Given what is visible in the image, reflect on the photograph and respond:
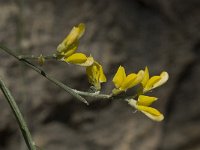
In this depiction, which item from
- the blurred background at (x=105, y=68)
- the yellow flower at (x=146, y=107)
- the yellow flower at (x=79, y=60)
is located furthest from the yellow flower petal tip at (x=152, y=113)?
the blurred background at (x=105, y=68)

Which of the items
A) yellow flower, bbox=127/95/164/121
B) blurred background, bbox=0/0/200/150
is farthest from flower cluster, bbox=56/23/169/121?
blurred background, bbox=0/0/200/150

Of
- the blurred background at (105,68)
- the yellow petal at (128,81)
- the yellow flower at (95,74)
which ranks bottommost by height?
the yellow petal at (128,81)

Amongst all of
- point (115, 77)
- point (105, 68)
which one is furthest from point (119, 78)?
point (105, 68)

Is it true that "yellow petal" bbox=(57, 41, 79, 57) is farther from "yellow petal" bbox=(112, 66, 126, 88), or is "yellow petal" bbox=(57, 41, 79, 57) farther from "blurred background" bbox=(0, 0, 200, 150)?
"blurred background" bbox=(0, 0, 200, 150)

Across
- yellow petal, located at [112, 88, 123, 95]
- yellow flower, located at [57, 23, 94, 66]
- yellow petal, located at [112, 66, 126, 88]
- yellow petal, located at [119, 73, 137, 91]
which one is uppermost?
yellow flower, located at [57, 23, 94, 66]

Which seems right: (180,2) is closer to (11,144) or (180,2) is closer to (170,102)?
(170,102)

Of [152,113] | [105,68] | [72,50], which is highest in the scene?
[105,68]

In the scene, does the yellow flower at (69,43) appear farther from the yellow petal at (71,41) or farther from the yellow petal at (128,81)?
the yellow petal at (128,81)

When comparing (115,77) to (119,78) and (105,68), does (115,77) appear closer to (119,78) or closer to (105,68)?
(119,78)

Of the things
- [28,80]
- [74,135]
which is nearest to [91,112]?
[74,135]
